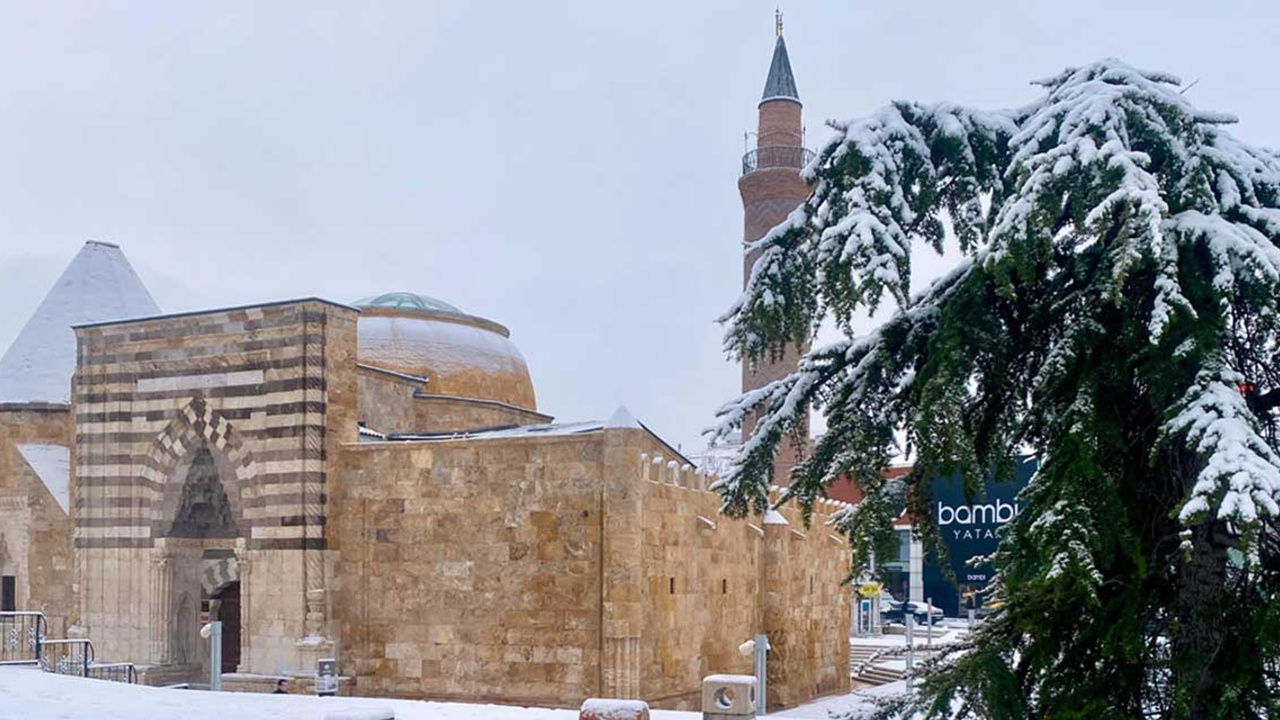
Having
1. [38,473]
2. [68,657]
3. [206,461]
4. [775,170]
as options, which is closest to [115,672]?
[68,657]

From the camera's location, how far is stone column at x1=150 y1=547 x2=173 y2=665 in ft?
60.3

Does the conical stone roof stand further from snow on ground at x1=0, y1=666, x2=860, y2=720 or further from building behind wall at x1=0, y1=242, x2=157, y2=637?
snow on ground at x1=0, y1=666, x2=860, y2=720

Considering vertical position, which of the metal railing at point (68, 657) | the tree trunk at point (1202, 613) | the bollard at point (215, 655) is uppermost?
the tree trunk at point (1202, 613)

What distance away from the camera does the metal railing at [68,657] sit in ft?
56.3

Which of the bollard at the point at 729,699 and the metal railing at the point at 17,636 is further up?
the bollard at the point at 729,699

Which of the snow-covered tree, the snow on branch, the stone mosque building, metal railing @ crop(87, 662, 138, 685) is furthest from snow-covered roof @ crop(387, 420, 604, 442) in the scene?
the snow on branch

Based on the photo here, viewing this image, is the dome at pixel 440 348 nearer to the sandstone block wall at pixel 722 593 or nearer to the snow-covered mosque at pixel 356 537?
the snow-covered mosque at pixel 356 537

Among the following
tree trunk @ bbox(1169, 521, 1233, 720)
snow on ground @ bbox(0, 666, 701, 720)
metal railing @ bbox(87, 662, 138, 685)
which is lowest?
metal railing @ bbox(87, 662, 138, 685)

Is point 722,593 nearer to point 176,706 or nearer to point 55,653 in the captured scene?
point 176,706

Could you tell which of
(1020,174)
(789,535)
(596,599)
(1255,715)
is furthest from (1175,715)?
(789,535)

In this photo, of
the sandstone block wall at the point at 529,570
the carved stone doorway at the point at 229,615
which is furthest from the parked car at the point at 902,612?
the carved stone doorway at the point at 229,615

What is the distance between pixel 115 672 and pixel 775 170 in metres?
20.3

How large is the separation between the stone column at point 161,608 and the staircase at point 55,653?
45 centimetres

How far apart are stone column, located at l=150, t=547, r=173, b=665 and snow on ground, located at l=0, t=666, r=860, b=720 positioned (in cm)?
690
